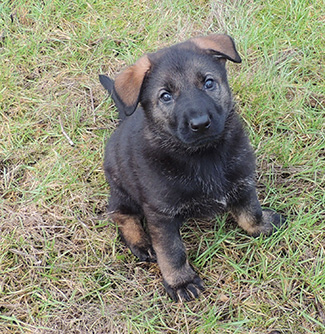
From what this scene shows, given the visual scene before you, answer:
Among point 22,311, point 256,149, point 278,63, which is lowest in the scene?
point 22,311

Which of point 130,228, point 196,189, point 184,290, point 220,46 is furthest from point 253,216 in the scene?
point 220,46

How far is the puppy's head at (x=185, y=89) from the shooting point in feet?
8.39

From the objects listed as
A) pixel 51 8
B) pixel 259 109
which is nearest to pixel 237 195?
pixel 259 109

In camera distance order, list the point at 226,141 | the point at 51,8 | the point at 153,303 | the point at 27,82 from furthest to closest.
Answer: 1. the point at 51,8
2. the point at 27,82
3. the point at 153,303
4. the point at 226,141

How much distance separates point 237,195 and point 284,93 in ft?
4.26

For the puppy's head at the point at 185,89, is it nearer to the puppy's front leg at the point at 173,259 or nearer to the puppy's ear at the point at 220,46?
the puppy's ear at the point at 220,46

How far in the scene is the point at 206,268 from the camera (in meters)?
3.20

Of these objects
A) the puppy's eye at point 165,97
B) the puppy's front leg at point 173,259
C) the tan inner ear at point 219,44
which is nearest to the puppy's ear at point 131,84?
the puppy's eye at point 165,97

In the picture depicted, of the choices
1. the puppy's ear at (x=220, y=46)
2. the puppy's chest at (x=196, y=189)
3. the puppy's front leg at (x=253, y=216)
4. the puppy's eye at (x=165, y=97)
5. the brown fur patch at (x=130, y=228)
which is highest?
the puppy's ear at (x=220, y=46)

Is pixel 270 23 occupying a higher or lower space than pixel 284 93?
higher

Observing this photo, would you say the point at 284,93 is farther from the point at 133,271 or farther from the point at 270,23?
the point at 133,271

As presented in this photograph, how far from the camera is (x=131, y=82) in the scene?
9.04 feet

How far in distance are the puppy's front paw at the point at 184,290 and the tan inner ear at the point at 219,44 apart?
1.47m

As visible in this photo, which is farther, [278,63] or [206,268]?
[278,63]
